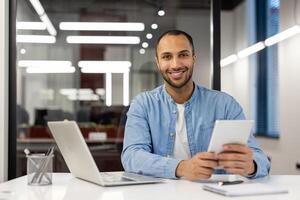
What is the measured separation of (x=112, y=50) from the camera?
433 cm

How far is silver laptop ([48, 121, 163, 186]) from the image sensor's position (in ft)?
5.11

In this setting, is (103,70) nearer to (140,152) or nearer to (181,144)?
(181,144)

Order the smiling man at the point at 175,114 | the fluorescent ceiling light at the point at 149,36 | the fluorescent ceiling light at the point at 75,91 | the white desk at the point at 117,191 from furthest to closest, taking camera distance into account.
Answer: the fluorescent ceiling light at the point at 75,91
the fluorescent ceiling light at the point at 149,36
the smiling man at the point at 175,114
the white desk at the point at 117,191

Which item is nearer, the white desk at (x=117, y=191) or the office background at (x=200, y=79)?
the white desk at (x=117, y=191)

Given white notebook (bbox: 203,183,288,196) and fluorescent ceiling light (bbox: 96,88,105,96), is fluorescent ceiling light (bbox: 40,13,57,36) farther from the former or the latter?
white notebook (bbox: 203,183,288,196)

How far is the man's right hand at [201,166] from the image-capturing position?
5.35 feet

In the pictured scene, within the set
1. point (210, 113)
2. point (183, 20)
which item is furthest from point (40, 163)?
point (183, 20)

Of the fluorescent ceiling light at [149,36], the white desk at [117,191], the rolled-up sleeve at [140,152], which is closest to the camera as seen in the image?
the white desk at [117,191]

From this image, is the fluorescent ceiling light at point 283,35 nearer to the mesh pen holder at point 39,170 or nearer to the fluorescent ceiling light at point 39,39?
the fluorescent ceiling light at point 39,39

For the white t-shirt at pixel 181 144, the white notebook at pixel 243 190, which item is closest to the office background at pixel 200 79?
the white t-shirt at pixel 181 144

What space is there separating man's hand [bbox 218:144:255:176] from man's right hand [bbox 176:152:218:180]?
3 centimetres

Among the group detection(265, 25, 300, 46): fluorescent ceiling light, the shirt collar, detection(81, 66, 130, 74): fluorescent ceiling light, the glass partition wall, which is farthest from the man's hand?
detection(265, 25, 300, 46): fluorescent ceiling light

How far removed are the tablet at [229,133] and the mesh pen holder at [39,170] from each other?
0.60 metres

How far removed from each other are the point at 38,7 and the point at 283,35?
2501 mm
